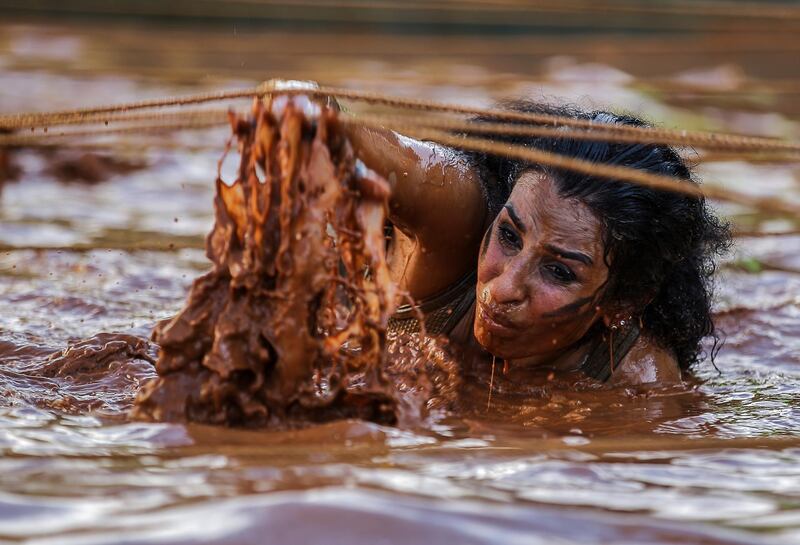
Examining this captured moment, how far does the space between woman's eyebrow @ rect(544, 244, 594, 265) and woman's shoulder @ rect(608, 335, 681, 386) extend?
0.48 m

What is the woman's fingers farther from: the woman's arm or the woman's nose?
the woman's nose

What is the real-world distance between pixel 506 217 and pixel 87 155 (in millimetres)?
4575

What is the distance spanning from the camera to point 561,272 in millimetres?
3135

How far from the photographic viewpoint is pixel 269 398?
8.50ft

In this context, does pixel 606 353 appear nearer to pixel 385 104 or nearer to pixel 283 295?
pixel 385 104

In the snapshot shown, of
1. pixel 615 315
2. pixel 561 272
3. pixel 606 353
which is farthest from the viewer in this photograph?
pixel 606 353

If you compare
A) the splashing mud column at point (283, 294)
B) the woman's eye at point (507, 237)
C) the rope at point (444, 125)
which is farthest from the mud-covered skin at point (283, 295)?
the woman's eye at point (507, 237)

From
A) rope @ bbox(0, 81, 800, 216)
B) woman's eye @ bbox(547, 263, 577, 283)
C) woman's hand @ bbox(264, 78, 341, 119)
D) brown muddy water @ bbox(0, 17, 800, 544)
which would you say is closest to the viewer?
brown muddy water @ bbox(0, 17, 800, 544)

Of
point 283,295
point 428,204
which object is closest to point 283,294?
point 283,295

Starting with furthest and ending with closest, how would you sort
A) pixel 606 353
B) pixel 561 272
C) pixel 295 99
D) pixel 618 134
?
pixel 606 353 → pixel 561 272 → pixel 618 134 → pixel 295 99

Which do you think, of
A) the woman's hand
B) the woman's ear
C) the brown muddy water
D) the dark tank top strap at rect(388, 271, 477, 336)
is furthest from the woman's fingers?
the woman's ear

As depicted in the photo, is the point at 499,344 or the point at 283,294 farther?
the point at 499,344

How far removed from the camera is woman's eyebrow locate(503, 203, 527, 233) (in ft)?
10.1

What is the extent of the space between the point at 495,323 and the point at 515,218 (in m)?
0.28
